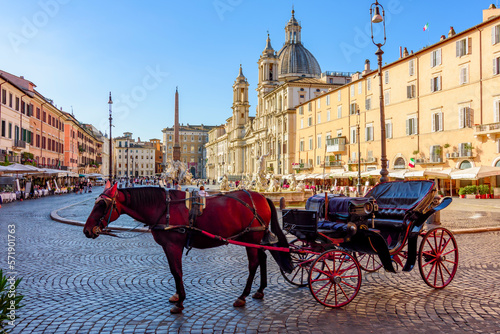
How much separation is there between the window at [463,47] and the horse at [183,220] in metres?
31.4

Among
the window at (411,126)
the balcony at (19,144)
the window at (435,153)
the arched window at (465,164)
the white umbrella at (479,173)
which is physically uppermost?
the window at (411,126)

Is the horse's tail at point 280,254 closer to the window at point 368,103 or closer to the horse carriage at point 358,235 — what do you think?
the horse carriage at point 358,235

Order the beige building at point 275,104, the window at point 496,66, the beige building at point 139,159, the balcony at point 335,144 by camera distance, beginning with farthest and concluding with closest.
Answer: the beige building at point 139,159 → the beige building at point 275,104 → the balcony at point 335,144 → the window at point 496,66

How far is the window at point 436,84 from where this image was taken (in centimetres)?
3375

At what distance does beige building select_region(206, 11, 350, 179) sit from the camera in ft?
216

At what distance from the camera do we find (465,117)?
3125 cm

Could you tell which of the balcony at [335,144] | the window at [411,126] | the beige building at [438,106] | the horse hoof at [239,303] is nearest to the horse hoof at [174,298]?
the horse hoof at [239,303]

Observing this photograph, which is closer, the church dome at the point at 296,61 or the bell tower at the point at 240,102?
the church dome at the point at 296,61

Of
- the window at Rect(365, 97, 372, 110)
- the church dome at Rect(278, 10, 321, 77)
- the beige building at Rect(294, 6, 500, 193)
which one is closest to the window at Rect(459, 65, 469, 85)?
the beige building at Rect(294, 6, 500, 193)

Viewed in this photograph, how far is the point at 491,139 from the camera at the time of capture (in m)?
29.2

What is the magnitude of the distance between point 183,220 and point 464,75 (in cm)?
3219

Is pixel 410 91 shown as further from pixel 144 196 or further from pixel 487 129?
pixel 144 196

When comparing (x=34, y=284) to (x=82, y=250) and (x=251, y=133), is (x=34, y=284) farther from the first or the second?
(x=251, y=133)

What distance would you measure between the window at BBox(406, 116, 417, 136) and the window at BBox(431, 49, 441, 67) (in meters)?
4.80
